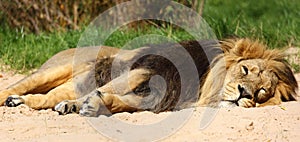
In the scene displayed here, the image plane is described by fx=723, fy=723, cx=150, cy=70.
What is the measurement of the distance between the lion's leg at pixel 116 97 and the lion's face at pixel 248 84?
0.61 m

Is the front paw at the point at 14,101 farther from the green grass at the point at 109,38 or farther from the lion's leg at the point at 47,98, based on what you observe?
the green grass at the point at 109,38

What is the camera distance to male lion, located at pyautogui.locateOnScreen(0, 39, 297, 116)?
521 centimetres

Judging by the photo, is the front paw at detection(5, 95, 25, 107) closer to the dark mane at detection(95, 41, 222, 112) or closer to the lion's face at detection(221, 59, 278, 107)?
the dark mane at detection(95, 41, 222, 112)

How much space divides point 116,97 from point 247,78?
0.96m

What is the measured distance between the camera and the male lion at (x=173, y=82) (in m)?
5.21

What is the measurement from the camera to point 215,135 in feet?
14.7

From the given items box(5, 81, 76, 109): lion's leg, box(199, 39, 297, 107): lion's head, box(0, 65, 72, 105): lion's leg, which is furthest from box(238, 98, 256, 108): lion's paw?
box(0, 65, 72, 105): lion's leg

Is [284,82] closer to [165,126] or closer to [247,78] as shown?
[247,78]

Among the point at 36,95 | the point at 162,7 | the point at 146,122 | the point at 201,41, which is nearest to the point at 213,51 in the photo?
the point at 201,41

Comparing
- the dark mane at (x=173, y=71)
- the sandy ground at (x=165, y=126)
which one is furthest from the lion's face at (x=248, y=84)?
the dark mane at (x=173, y=71)

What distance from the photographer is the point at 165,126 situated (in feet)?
15.3

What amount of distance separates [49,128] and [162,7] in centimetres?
447

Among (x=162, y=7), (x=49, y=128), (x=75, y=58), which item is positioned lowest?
(x=49, y=128)

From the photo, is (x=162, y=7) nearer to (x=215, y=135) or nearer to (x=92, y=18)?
(x=92, y=18)
